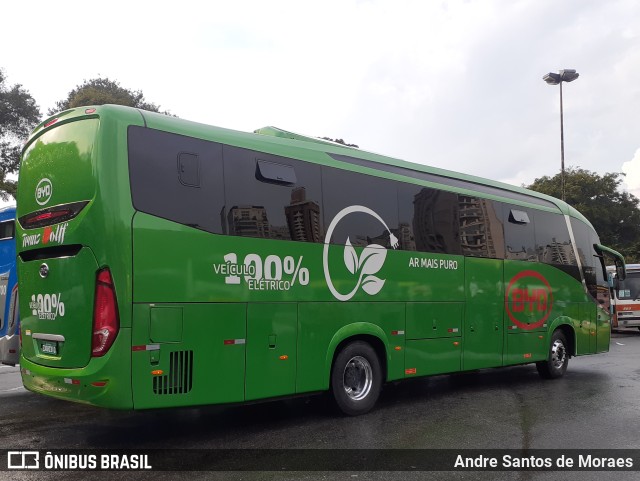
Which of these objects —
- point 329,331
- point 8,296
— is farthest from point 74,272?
point 8,296

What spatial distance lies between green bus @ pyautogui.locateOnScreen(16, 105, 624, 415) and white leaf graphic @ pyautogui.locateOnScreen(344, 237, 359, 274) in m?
0.02

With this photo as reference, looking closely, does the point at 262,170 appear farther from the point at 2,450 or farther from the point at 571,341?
the point at 571,341

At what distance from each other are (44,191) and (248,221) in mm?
2275

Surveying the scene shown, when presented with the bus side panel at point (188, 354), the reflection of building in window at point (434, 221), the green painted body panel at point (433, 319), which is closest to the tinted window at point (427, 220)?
the reflection of building in window at point (434, 221)

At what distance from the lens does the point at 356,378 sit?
8477mm

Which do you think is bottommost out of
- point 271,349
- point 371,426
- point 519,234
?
point 371,426

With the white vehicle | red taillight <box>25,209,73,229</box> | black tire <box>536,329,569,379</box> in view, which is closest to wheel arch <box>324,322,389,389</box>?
Result: red taillight <box>25,209,73,229</box>

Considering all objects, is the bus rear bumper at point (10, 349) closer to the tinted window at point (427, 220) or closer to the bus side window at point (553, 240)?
the tinted window at point (427, 220)

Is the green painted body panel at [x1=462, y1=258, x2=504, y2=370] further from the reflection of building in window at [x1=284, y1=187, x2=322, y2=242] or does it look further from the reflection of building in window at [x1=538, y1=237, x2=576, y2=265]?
the reflection of building in window at [x1=284, y1=187, x2=322, y2=242]

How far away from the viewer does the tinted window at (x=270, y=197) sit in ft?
23.2

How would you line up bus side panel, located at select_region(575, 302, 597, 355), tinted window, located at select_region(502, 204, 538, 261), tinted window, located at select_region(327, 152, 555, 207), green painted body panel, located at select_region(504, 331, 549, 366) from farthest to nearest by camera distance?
bus side panel, located at select_region(575, 302, 597, 355) < tinted window, located at select_region(502, 204, 538, 261) < green painted body panel, located at select_region(504, 331, 549, 366) < tinted window, located at select_region(327, 152, 555, 207)

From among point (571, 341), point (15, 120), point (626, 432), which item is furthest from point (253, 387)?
point (15, 120)

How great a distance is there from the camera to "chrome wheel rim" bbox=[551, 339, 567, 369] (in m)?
12.2

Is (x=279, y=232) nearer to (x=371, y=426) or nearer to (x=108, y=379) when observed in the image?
(x=108, y=379)
